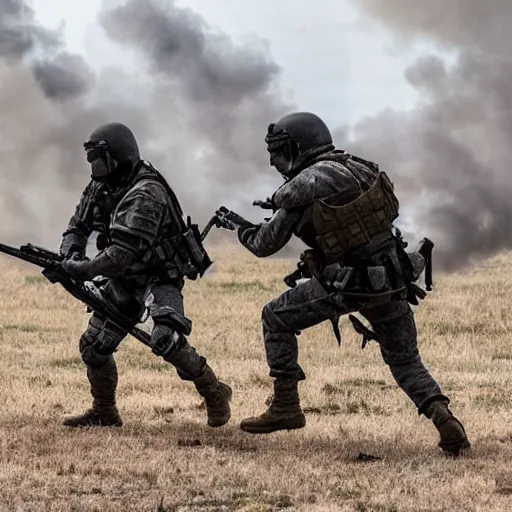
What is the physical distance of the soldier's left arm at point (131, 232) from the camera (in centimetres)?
750

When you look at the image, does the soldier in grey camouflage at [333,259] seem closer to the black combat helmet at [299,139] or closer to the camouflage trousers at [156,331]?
the black combat helmet at [299,139]

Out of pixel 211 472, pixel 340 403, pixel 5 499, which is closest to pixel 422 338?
pixel 340 403

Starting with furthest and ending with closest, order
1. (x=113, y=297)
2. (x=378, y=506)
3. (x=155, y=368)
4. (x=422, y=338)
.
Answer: (x=422, y=338) < (x=155, y=368) < (x=113, y=297) < (x=378, y=506)

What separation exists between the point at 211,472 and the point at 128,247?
174cm

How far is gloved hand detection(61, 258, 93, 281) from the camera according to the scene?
7.63 m

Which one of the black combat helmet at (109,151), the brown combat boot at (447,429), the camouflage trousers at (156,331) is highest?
the black combat helmet at (109,151)

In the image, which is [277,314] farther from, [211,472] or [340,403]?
[340,403]

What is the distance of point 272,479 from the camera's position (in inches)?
256

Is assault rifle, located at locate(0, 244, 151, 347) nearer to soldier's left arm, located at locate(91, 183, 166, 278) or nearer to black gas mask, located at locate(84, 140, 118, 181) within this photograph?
soldier's left arm, located at locate(91, 183, 166, 278)

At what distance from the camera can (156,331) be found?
25.1 ft

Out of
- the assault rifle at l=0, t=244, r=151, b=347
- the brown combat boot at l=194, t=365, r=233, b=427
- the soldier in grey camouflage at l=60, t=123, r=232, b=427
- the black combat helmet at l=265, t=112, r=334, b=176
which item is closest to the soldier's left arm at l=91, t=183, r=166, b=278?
Answer: the soldier in grey camouflage at l=60, t=123, r=232, b=427

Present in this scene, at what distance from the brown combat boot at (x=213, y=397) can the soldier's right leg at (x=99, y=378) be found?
696 millimetres

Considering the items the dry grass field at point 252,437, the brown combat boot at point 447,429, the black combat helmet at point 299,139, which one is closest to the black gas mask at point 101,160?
the black combat helmet at point 299,139

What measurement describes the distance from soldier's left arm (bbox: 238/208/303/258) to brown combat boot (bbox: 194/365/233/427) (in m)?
1.29
